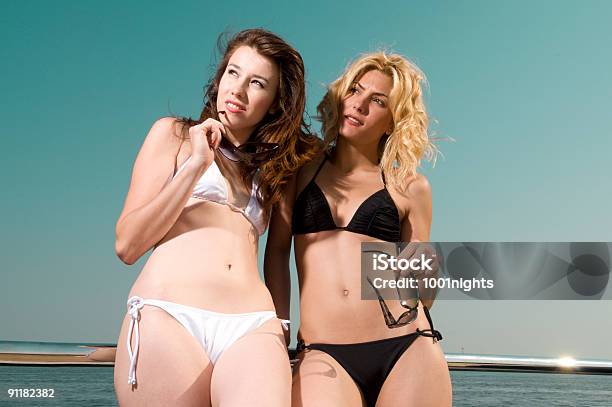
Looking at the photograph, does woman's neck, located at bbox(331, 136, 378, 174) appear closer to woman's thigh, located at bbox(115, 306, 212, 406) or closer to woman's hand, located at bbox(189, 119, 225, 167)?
woman's hand, located at bbox(189, 119, 225, 167)

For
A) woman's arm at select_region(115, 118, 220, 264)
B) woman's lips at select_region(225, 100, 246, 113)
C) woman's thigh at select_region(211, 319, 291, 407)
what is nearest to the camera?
woman's thigh at select_region(211, 319, 291, 407)

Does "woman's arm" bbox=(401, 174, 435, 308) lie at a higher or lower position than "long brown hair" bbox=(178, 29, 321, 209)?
lower

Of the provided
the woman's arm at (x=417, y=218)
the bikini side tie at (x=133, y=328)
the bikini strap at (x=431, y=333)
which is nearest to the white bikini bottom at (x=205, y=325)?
the bikini side tie at (x=133, y=328)

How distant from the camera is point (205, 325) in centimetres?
232

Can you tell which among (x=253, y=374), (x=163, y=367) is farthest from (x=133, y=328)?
(x=253, y=374)

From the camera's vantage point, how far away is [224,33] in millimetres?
3055

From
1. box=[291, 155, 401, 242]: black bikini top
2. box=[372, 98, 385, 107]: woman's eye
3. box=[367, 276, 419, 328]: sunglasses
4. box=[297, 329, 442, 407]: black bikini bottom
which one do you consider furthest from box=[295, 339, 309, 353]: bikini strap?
box=[372, 98, 385, 107]: woman's eye

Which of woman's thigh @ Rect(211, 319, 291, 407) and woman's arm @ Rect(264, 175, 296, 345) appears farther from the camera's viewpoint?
woman's arm @ Rect(264, 175, 296, 345)

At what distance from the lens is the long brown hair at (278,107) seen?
2.87 meters

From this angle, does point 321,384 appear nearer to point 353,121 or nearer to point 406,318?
point 406,318

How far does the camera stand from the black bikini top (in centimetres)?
308

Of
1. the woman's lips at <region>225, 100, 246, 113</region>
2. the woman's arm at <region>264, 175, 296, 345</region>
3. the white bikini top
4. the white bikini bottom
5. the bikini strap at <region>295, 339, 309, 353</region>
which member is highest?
the woman's lips at <region>225, 100, 246, 113</region>

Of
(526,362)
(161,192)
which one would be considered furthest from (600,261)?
(161,192)

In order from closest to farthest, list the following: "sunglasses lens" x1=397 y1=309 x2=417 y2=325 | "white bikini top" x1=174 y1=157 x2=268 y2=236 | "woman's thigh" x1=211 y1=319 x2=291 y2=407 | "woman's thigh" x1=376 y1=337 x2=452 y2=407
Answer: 1. "woman's thigh" x1=211 y1=319 x2=291 y2=407
2. "white bikini top" x1=174 y1=157 x2=268 y2=236
3. "woman's thigh" x1=376 y1=337 x2=452 y2=407
4. "sunglasses lens" x1=397 y1=309 x2=417 y2=325
